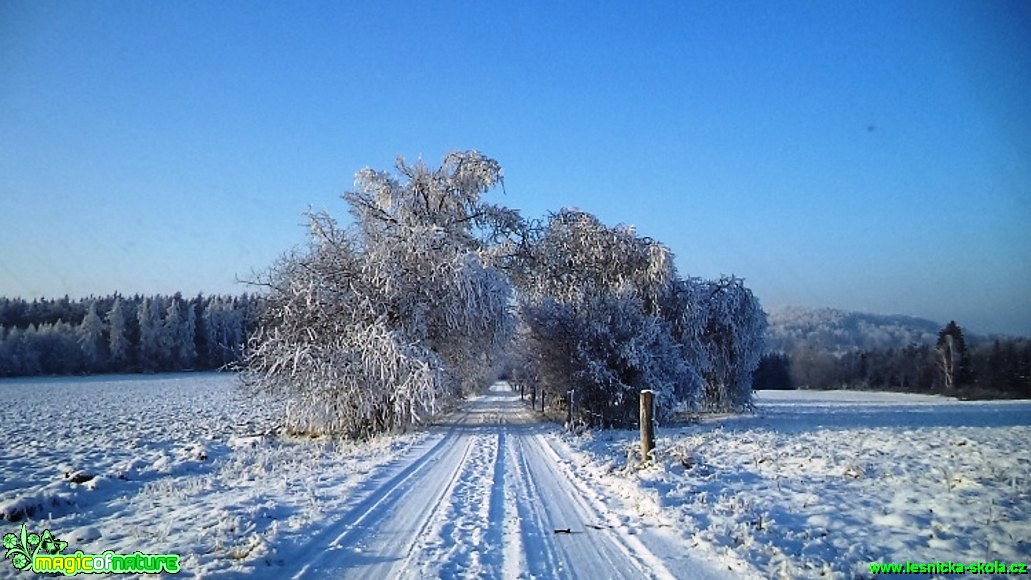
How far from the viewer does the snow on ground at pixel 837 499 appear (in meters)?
5.86

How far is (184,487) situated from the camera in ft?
33.4


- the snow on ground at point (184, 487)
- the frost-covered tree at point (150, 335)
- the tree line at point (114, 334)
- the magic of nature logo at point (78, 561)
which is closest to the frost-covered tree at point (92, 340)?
the tree line at point (114, 334)

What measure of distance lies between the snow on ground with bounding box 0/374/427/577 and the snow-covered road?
0.55 metres

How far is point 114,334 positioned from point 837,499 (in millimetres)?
96587

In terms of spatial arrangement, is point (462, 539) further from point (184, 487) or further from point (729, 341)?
point (729, 341)

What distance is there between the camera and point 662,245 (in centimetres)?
2578

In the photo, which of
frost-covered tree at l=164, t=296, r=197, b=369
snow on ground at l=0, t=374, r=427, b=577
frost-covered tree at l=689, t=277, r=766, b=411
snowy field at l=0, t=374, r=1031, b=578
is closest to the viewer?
snowy field at l=0, t=374, r=1031, b=578

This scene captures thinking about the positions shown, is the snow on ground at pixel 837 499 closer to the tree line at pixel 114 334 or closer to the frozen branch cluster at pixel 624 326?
the frozen branch cluster at pixel 624 326

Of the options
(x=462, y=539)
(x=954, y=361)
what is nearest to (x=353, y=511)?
(x=462, y=539)

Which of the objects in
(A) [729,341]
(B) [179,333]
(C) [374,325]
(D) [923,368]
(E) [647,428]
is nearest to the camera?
(E) [647,428]

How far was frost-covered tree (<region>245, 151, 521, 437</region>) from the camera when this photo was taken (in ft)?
60.7

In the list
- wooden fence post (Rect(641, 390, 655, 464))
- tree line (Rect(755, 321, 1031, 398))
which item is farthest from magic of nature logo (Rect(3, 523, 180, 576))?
tree line (Rect(755, 321, 1031, 398))

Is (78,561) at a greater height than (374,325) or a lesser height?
lesser

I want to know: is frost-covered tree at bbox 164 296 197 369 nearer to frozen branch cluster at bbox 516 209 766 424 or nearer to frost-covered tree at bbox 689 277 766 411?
frozen branch cluster at bbox 516 209 766 424
